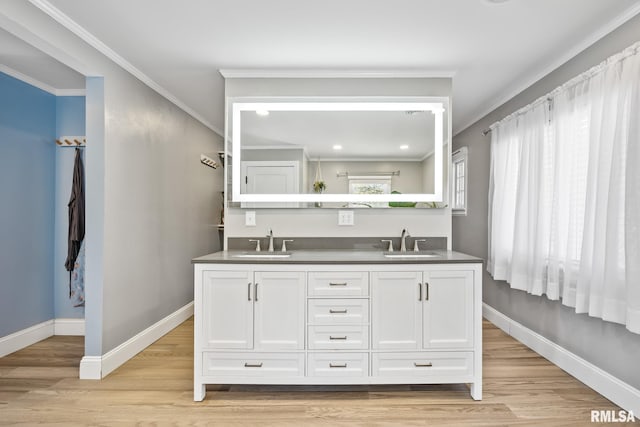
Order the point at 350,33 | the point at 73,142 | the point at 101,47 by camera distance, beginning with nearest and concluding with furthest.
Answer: the point at 350,33 < the point at 101,47 < the point at 73,142

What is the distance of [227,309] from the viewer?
7.27 ft

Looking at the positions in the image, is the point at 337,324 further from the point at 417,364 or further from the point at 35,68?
the point at 35,68

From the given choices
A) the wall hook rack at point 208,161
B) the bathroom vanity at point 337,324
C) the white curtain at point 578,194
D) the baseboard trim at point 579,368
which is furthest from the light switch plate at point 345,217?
the wall hook rack at point 208,161

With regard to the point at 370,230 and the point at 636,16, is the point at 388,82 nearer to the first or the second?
the point at 370,230

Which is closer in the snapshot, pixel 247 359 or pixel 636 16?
pixel 636 16

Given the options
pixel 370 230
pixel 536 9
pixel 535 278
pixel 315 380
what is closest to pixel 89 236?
pixel 315 380

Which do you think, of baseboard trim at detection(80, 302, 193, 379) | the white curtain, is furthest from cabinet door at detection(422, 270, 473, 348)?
baseboard trim at detection(80, 302, 193, 379)

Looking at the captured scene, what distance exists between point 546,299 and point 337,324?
1.89 meters

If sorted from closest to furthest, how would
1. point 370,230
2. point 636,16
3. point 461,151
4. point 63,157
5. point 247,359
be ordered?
point 636,16
point 247,359
point 370,230
point 63,157
point 461,151

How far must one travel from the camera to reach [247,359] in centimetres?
221

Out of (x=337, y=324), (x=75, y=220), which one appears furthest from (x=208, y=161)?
(x=337, y=324)

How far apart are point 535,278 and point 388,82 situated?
2010mm

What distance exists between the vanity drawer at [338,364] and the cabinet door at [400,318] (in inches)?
5.4

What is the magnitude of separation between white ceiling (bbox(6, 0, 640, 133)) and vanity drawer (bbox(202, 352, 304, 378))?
83.1 inches
